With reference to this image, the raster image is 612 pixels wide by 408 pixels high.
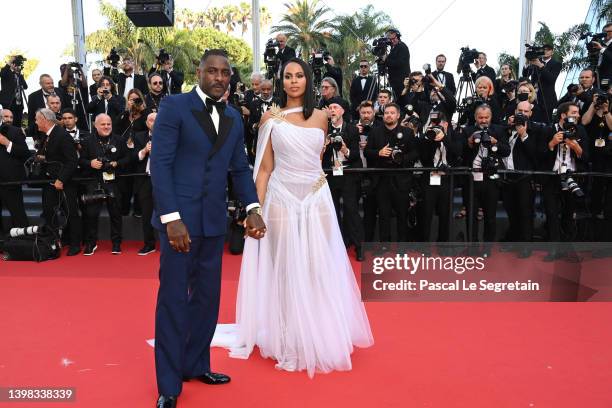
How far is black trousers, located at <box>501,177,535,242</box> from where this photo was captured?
6746 millimetres

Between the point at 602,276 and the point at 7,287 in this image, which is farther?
the point at 602,276

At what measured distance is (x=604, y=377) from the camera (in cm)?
343

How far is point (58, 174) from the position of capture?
23.0ft

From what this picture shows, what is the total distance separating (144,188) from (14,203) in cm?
162

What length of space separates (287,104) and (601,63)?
5.64 meters

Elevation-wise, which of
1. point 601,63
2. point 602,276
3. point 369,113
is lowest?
point 602,276

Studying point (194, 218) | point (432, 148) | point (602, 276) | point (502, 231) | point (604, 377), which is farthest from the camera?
point (502, 231)

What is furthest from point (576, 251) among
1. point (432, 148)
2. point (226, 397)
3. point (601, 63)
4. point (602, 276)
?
point (226, 397)

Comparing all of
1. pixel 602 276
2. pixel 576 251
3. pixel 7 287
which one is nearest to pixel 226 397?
pixel 7 287

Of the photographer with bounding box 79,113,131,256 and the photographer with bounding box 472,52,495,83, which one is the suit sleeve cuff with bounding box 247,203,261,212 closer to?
the photographer with bounding box 79,113,131,256

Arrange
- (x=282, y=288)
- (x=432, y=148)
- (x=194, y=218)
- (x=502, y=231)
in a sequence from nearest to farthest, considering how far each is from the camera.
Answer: (x=194, y=218)
(x=282, y=288)
(x=432, y=148)
(x=502, y=231)

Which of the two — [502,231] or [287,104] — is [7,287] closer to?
[287,104]

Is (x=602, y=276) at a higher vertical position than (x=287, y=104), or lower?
lower

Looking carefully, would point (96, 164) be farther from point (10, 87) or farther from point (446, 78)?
point (446, 78)
